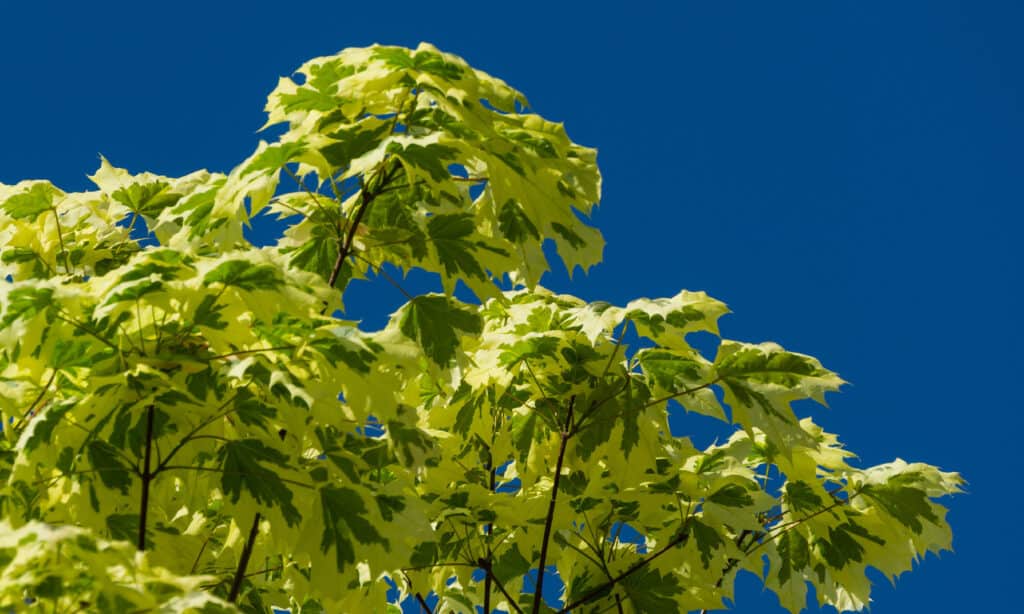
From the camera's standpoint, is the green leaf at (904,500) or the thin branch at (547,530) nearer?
the thin branch at (547,530)

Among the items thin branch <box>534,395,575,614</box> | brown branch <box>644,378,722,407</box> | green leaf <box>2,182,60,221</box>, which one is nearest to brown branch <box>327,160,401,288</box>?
thin branch <box>534,395,575,614</box>

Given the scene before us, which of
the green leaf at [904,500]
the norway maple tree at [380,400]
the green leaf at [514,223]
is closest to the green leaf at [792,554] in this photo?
the norway maple tree at [380,400]

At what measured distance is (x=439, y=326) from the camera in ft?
11.5

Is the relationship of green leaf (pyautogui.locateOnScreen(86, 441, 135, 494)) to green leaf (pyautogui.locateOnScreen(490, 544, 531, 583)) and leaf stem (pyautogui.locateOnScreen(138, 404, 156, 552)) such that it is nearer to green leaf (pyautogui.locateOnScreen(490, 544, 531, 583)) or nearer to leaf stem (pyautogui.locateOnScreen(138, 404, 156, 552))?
leaf stem (pyautogui.locateOnScreen(138, 404, 156, 552))

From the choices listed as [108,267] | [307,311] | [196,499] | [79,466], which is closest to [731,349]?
[307,311]

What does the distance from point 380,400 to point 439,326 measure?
51 cm

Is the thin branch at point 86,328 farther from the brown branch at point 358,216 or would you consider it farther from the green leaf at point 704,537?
the green leaf at point 704,537

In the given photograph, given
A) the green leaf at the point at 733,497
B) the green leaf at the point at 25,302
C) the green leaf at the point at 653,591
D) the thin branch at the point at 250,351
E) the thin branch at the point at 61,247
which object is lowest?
the green leaf at the point at 25,302

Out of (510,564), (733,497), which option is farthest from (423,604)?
(733,497)

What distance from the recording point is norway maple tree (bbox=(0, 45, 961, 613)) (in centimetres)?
298

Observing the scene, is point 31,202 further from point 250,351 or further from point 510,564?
point 510,564

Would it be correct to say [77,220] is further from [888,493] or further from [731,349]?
[888,493]

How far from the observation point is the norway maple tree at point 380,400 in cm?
298

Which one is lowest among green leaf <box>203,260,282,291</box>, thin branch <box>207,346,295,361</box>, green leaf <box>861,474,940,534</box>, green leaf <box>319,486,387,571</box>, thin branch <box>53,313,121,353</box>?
green leaf <box>319,486,387,571</box>
